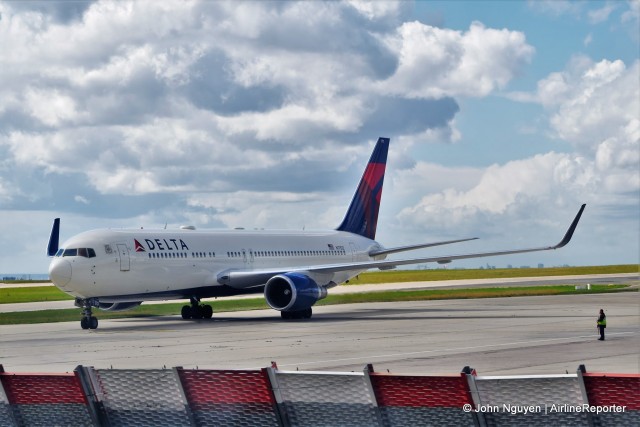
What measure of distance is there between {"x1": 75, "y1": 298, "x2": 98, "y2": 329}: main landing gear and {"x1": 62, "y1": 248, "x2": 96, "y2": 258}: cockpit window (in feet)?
5.56

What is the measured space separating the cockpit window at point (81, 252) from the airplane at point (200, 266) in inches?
1.5

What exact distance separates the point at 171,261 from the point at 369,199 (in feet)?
60.7

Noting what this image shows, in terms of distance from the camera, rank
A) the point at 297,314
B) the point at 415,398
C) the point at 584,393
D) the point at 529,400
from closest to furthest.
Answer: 1. the point at 584,393
2. the point at 529,400
3. the point at 415,398
4. the point at 297,314

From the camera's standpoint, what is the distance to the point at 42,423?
1097cm

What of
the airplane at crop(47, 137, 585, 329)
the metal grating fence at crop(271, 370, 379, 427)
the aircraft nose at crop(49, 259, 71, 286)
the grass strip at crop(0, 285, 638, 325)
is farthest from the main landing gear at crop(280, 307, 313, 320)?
the metal grating fence at crop(271, 370, 379, 427)

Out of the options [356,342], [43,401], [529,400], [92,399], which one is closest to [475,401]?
[529,400]

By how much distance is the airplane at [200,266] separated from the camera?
36.5 m

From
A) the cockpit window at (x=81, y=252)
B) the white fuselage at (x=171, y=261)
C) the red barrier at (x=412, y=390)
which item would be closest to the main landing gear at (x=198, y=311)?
the white fuselage at (x=171, y=261)

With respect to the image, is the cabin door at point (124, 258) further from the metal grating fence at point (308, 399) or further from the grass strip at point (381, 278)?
the grass strip at point (381, 278)

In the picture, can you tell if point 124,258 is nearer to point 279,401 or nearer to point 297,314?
point 297,314

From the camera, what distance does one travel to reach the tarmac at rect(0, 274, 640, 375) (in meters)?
21.8

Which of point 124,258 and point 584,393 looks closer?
point 584,393

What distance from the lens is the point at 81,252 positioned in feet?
120

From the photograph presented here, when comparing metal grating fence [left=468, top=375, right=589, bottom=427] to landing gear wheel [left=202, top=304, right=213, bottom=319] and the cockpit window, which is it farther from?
landing gear wheel [left=202, top=304, right=213, bottom=319]
